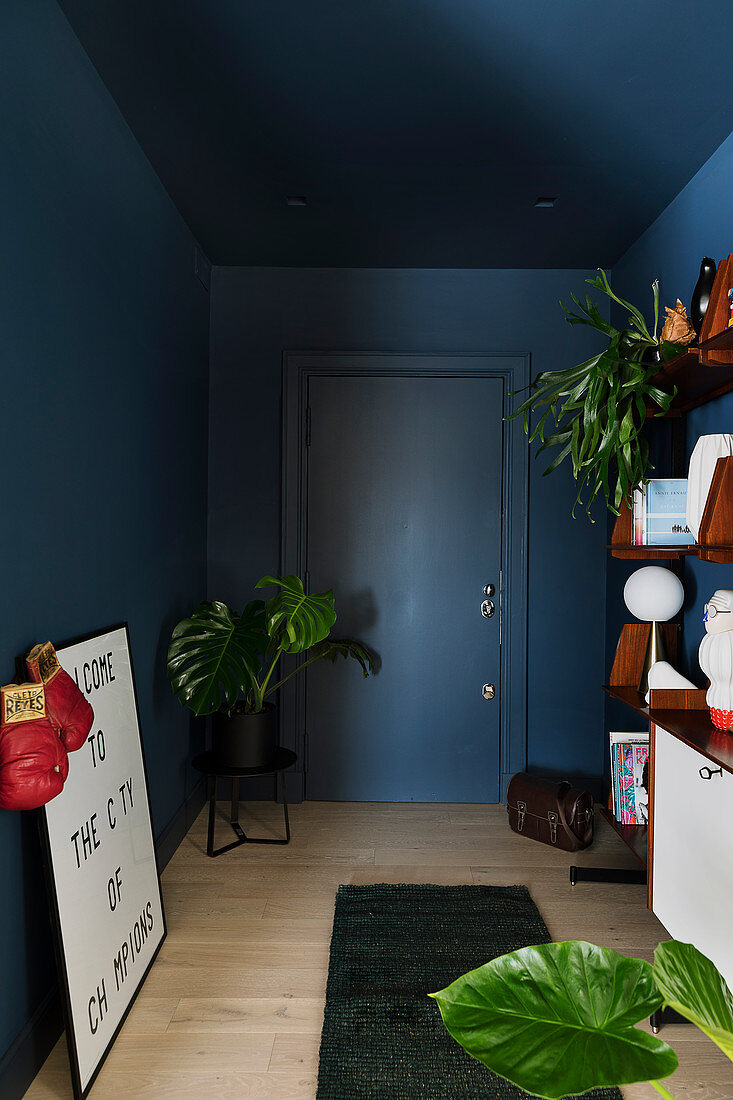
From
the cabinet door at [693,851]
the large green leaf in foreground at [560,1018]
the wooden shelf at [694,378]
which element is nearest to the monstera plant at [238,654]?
the cabinet door at [693,851]

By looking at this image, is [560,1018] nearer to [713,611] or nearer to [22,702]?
[22,702]

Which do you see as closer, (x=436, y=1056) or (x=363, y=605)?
(x=436, y=1056)

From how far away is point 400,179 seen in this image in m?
2.63

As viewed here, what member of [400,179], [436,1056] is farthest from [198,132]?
[436,1056]

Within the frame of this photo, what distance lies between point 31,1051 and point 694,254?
119 inches

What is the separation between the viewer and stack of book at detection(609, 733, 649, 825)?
2.53 metres

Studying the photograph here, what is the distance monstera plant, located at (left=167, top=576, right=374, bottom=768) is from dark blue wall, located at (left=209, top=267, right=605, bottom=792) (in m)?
0.71

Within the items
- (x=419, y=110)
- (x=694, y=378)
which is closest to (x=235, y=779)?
(x=694, y=378)

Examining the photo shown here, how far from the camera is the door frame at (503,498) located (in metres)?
3.47

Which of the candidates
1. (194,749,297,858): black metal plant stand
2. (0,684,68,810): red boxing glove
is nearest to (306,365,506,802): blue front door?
(194,749,297,858): black metal plant stand

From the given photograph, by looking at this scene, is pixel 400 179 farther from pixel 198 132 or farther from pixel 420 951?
pixel 420 951

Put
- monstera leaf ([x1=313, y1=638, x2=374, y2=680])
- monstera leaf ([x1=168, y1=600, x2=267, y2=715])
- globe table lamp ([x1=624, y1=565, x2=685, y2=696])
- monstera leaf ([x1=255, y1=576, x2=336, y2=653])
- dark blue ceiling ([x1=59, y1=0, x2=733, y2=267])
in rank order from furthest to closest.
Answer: monstera leaf ([x1=313, y1=638, x2=374, y2=680]) → monstera leaf ([x1=255, y1=576, x2=336, y2=653]) → monstera leaf ([x1=168, y1=600, x2=267, y2=715]) → globe table lamp ([x1=624, y1=565, x2=685, y2=696]) → dark blue ceiling ([x1=59, y1=0, x2=733, y2=267])

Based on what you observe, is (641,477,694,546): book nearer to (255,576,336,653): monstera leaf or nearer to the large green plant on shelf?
the large green plant on shelf

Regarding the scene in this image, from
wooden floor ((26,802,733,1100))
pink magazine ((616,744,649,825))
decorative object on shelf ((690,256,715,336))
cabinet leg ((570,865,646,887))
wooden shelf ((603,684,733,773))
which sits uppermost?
decorative object on shelf ((690,256,715,336))
